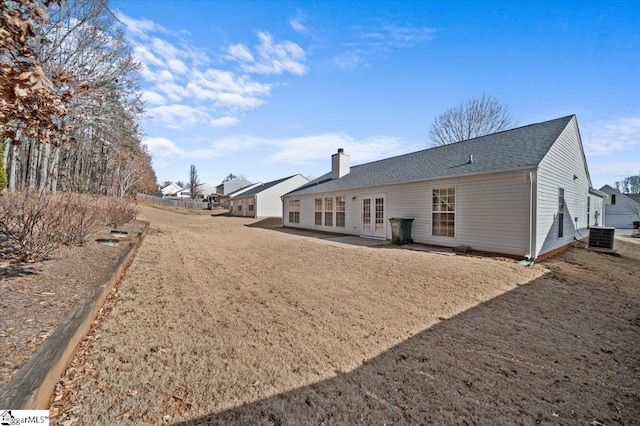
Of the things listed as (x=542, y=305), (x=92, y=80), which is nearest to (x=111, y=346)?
(x=542, y=305)

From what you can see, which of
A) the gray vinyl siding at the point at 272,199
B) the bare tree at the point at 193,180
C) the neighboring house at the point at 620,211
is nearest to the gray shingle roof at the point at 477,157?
the gray vinyl siding at the point at 272,199

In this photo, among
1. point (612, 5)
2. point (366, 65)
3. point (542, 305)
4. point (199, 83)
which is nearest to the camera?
point (542, 305)

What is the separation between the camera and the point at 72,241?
6.22m

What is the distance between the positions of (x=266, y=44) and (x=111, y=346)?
401 inches

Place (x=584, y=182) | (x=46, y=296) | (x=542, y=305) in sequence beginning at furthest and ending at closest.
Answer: (x=584, y=182) → (x=542, y=305) → (x=46, y=296)

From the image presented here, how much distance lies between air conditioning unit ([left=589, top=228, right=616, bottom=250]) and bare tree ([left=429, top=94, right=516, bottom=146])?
16.6m

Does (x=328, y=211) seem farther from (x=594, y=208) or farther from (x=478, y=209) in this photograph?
(x=594, y=208)

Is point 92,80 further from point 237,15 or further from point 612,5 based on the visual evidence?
point 612,5

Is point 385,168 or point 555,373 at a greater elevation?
point 385,168

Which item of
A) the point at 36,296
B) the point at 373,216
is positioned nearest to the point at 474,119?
the point at 373,216

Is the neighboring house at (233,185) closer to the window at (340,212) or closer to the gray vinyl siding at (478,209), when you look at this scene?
the window at (340,212)

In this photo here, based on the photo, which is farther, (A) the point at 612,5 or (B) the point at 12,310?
(A) the point at 612,5

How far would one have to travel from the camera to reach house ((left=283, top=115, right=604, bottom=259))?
26.5 feet

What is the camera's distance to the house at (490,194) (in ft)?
26.5
